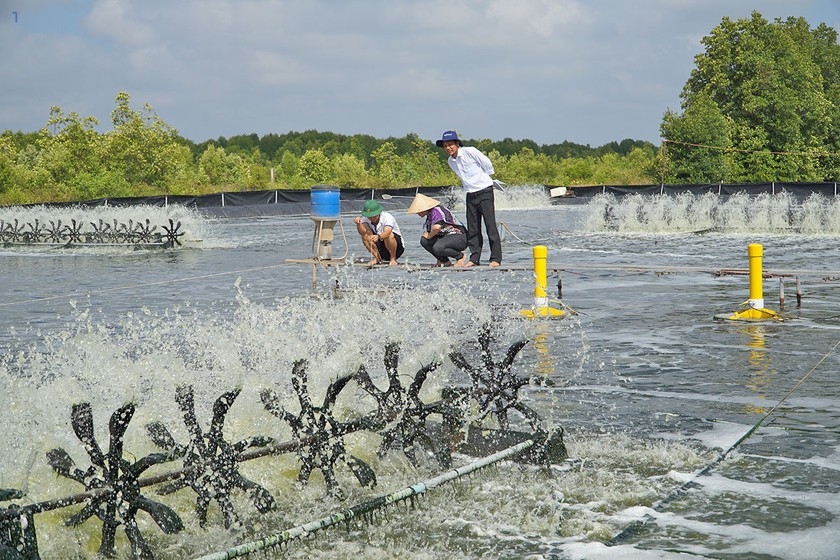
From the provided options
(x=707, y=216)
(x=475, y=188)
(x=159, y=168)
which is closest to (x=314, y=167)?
(x=159, y=168)

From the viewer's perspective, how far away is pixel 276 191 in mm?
47188

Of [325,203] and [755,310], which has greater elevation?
[325,203]

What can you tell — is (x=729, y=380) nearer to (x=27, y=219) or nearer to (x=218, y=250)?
(x=218, y=250)

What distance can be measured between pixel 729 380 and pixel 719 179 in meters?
47.7

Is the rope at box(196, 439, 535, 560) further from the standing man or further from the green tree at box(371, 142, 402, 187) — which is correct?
the green tree at box(371, 142, 402, 187)

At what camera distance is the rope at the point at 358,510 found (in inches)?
183

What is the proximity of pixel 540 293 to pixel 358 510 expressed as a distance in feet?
24.9

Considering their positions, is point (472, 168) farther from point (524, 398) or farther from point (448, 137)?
point (524, 398)

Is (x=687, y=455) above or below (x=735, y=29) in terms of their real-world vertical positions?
below

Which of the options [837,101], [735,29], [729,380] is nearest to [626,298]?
[729,380]

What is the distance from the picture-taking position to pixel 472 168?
13820 millimetres

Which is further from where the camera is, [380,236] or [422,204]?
[422,204]

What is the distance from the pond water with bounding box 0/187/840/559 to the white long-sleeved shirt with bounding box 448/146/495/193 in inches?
62.7

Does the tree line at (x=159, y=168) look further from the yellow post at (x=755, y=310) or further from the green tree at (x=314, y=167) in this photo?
the yellow post at (x=755, y=310)
